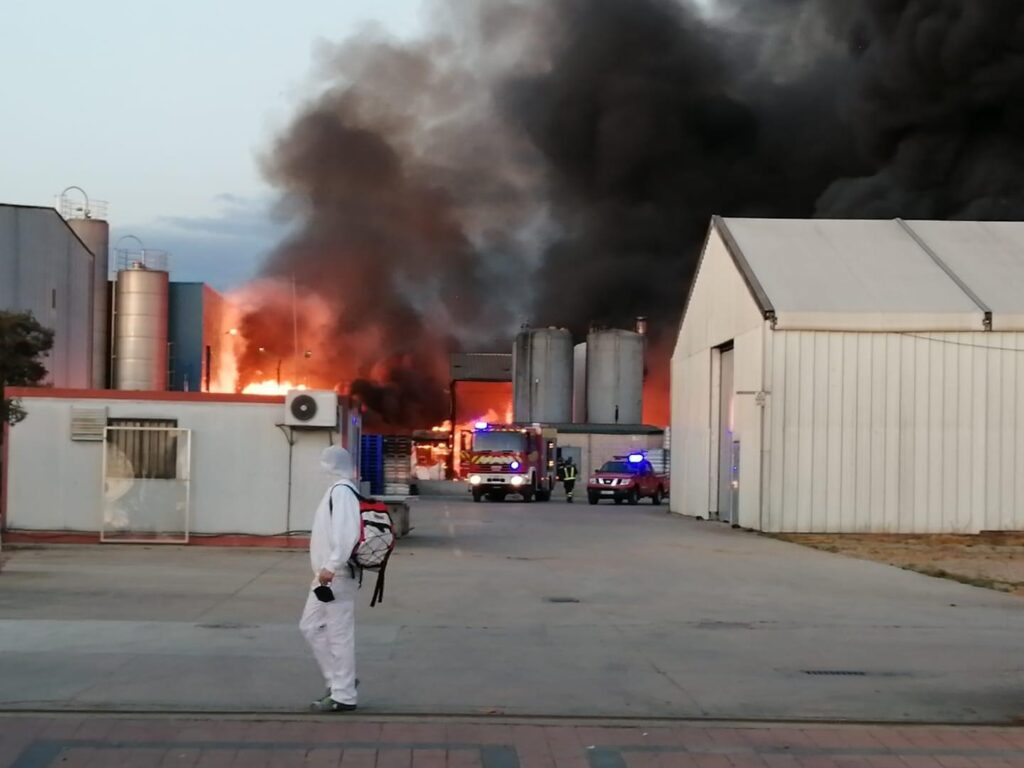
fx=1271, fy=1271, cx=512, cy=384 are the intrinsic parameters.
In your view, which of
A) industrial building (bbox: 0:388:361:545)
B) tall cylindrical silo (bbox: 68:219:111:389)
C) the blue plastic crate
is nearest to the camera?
industrial building (bbox: 0:388:361:545)

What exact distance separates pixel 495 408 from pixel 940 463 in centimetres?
4493

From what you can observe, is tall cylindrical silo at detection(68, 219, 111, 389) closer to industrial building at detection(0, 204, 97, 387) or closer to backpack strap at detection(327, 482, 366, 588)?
industrial building at detection(0, 204, 97, 387)

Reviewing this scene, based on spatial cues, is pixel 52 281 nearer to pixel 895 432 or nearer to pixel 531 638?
pixel 895 432

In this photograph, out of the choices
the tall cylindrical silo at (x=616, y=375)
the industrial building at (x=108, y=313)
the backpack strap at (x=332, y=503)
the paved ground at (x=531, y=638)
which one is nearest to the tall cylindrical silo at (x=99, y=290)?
the industrial building at (x=108, y=313)

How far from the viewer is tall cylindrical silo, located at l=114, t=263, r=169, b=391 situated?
159ft

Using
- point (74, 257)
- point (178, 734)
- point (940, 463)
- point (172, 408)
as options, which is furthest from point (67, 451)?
point (74, 257)

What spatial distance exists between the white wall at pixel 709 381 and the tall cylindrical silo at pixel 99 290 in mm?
24793

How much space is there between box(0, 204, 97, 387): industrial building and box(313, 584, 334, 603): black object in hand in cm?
3529

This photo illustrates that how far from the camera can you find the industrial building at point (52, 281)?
130ft

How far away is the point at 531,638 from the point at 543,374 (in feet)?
154

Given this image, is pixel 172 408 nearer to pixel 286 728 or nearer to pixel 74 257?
pixel 286 728

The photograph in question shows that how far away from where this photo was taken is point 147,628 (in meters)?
9.59

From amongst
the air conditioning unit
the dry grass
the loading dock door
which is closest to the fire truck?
the loading dock door

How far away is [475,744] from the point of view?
240 inches
